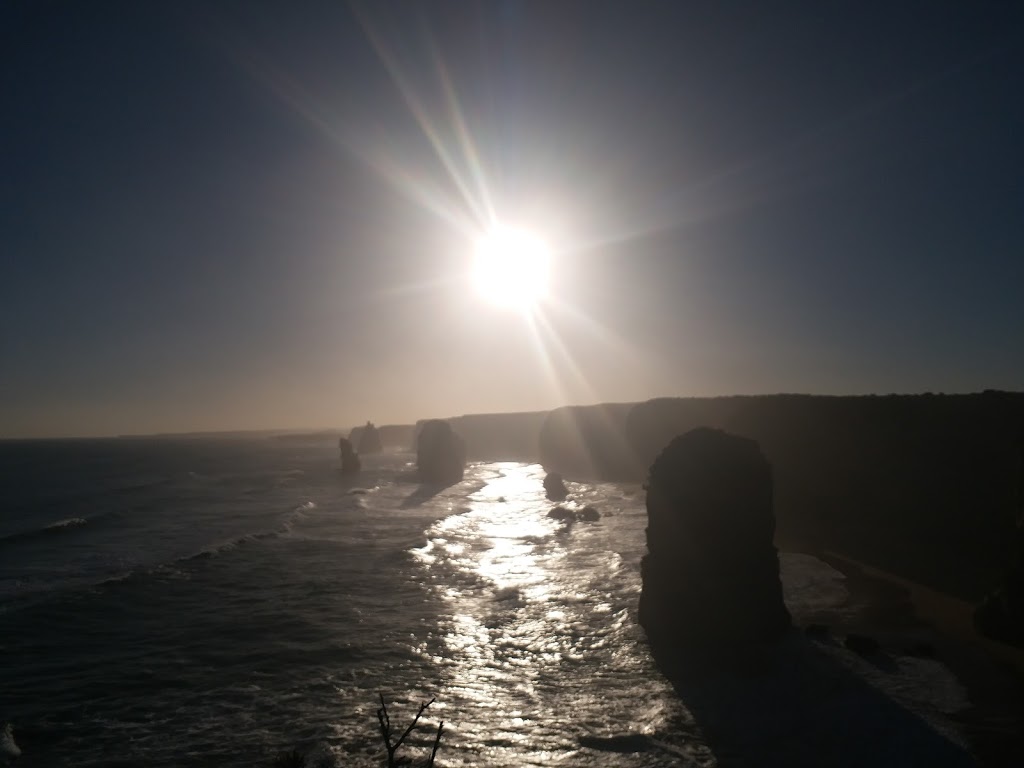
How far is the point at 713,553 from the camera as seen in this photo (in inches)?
794

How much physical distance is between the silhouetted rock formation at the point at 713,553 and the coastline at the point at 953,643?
12.2ft

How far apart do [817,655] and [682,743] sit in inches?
268

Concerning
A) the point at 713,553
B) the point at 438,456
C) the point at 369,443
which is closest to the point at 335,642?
the point at 713,553

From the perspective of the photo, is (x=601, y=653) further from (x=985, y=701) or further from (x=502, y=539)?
(x=502, y=539)

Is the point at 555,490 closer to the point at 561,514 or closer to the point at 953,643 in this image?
the point at 561,514

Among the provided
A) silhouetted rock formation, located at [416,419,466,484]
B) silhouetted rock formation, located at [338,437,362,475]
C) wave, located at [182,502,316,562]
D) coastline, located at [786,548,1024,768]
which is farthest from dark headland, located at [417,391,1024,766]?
silhouetted rock formation, located at [338,437,362,475]

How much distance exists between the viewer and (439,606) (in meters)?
25.5

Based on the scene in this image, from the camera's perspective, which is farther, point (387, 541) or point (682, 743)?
point (387, 541)

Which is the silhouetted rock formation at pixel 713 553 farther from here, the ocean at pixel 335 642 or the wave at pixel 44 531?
the wave at pixel 44 531

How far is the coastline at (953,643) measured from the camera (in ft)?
47.0

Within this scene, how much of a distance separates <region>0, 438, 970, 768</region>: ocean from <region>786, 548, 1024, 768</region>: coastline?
5.71ft

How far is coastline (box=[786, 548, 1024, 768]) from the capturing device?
47.0 feet

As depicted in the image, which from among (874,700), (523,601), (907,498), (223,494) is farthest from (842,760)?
(223,494)

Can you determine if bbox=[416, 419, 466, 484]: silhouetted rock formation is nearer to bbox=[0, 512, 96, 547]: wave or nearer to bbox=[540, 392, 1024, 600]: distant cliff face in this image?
bbox=[540, 392, 1024, 600]: distant cliff face
